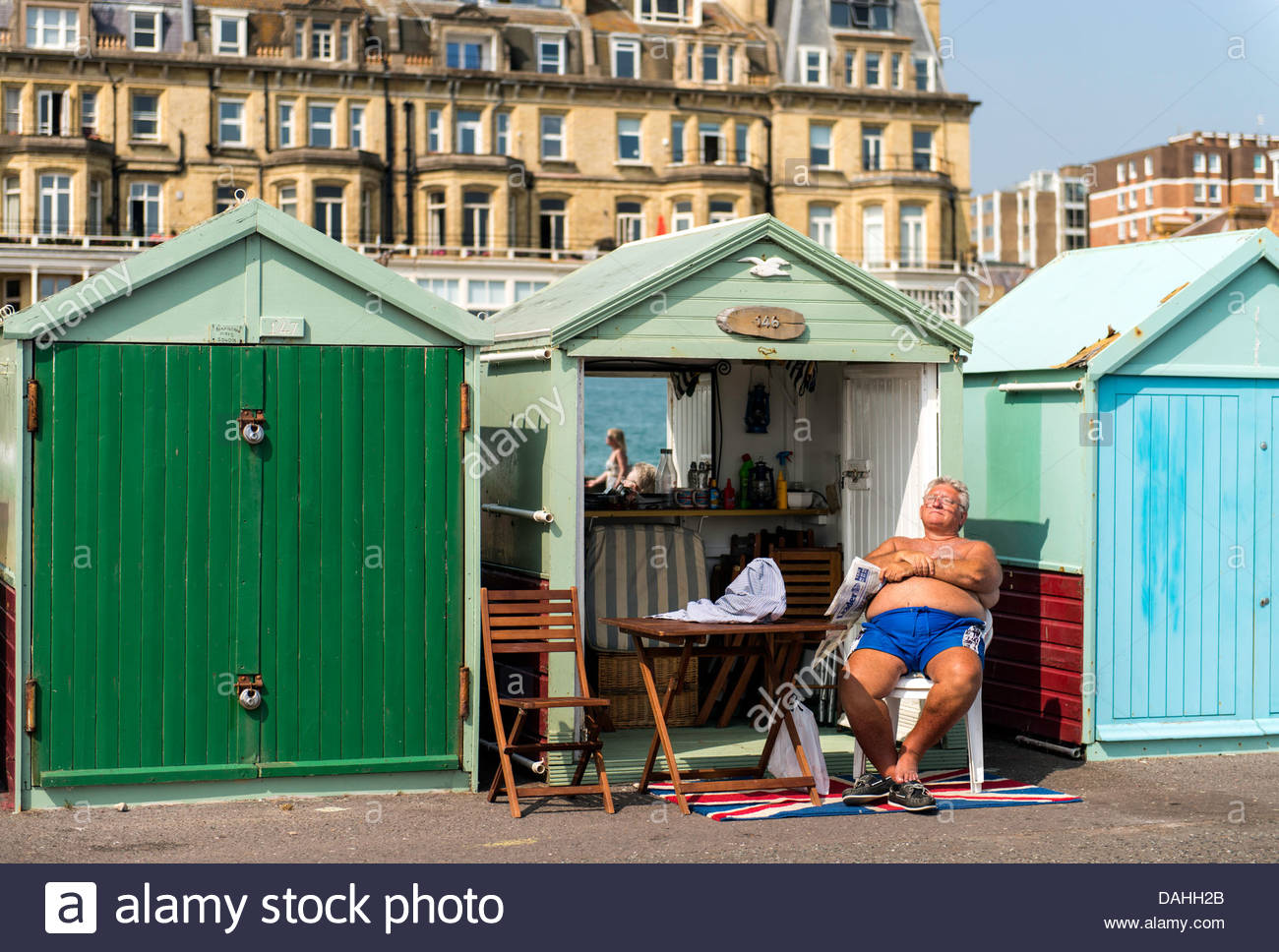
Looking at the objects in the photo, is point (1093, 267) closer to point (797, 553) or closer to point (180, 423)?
point (797, 553)

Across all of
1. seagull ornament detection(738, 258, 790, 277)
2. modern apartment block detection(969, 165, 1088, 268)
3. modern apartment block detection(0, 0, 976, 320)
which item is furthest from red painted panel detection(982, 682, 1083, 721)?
modern apartment block detection(969, 165, 1088, 268)

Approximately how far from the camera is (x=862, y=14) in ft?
175

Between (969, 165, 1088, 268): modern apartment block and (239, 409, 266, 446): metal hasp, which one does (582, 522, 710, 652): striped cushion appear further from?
(969, 165, 1088, 268): modern apartment block

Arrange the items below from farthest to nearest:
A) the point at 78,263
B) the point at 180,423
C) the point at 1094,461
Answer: the point at 78,263, the point at 1094,461, the point at 180,423

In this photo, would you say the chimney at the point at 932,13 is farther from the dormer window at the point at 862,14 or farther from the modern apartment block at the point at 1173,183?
the modern apartment block at the point at 1173,183

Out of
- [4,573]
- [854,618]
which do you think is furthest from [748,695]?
[4,573]

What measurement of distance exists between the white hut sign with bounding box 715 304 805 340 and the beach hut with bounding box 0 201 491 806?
51.9 inches

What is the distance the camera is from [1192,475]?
975 cm

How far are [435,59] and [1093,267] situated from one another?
40.6 metres

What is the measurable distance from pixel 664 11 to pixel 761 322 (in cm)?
4513

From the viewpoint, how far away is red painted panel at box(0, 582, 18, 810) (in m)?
8.27

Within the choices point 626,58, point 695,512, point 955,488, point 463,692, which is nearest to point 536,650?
point 463,692

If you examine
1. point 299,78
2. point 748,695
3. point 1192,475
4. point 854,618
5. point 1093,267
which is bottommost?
point 748,695

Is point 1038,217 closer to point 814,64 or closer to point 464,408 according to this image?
point 814,64
